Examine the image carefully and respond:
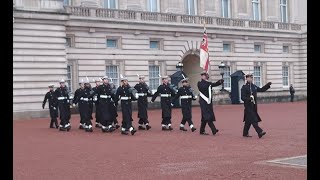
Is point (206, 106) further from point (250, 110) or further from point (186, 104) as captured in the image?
point (186, 104)

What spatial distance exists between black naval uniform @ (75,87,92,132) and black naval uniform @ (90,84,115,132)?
0.75m

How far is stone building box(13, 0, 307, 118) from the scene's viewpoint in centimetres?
2936

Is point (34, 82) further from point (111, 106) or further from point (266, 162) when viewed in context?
point (266, 162)

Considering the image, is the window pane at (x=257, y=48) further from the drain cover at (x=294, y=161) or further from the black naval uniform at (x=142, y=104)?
the drain cover at (x=294, y=161)

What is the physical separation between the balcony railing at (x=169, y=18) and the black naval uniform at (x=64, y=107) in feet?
39.0

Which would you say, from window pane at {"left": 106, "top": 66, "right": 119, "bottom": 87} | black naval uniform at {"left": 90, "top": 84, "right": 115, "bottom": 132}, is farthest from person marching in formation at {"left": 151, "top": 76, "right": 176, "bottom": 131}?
window pane at {"left": 106, "top": 66, "right": 119, "bottom": 87}

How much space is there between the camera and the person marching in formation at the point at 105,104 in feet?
62.8

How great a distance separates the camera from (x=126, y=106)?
59.3 ft

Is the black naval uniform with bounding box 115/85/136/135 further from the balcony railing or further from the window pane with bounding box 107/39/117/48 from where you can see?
the window pane with bounding box 107/39/117/48

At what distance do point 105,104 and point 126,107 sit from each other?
4.73ft

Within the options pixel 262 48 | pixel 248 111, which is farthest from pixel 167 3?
pixel 248 111

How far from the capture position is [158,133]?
18.3 m

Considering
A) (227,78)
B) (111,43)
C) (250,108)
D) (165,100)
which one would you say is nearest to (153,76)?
(111,43)
